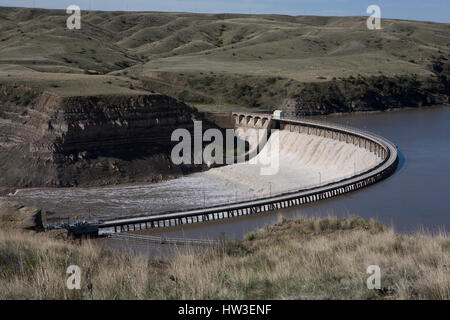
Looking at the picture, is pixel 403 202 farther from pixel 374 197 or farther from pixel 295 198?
pixel 295 198

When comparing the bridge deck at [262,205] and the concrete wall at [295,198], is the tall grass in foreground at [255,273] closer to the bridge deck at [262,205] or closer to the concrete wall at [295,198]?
the bridge deck at [262,205]

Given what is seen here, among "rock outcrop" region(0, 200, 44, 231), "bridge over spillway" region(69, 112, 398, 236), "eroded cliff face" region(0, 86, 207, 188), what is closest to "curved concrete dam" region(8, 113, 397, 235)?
"bridge over spillway" region(69, 112, 398, 236)

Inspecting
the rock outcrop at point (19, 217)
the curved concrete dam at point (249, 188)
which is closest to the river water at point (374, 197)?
the curved concrete dam at point (249, 188)

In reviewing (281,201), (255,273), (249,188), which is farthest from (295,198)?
(255,273)

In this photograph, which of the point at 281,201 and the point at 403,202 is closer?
the point at 403,202

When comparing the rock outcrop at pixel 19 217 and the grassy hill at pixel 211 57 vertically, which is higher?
the grassy hill at pixel 211 57
